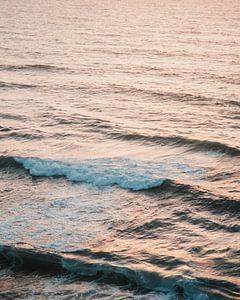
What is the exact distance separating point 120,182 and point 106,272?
4.28 m

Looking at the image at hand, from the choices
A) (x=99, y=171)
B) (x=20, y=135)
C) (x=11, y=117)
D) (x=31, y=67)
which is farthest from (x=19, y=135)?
(x=31, y=67)

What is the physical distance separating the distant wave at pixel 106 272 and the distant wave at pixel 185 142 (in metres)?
7.13

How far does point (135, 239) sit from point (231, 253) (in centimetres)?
195

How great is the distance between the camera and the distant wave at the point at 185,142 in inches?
587

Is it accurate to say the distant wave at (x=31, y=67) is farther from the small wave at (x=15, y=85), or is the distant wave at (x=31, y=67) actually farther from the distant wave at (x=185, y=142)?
the distant wave at (x=185, y=142)

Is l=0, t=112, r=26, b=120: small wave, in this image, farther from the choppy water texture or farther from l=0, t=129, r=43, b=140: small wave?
l=0, t=129, r=43, b=140: small wave

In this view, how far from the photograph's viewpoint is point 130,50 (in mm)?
36281

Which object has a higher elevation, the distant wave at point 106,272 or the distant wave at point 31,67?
the distant wave at point 31,67

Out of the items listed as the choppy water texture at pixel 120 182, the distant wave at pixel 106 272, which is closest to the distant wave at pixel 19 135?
the choppy water texture at pixel 120 182

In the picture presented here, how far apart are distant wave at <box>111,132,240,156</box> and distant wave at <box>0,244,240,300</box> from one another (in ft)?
23.4

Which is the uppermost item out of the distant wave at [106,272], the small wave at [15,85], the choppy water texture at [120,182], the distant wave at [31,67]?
the distant wave at [31,67]

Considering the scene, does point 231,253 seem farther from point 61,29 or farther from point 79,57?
point 61,29

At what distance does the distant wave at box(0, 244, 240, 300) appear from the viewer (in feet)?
26.1

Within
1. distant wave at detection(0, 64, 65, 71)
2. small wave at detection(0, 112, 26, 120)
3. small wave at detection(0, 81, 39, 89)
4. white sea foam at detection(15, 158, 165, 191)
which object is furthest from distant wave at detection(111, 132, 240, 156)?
distant wave at detection(0, 64, 65, 71)
